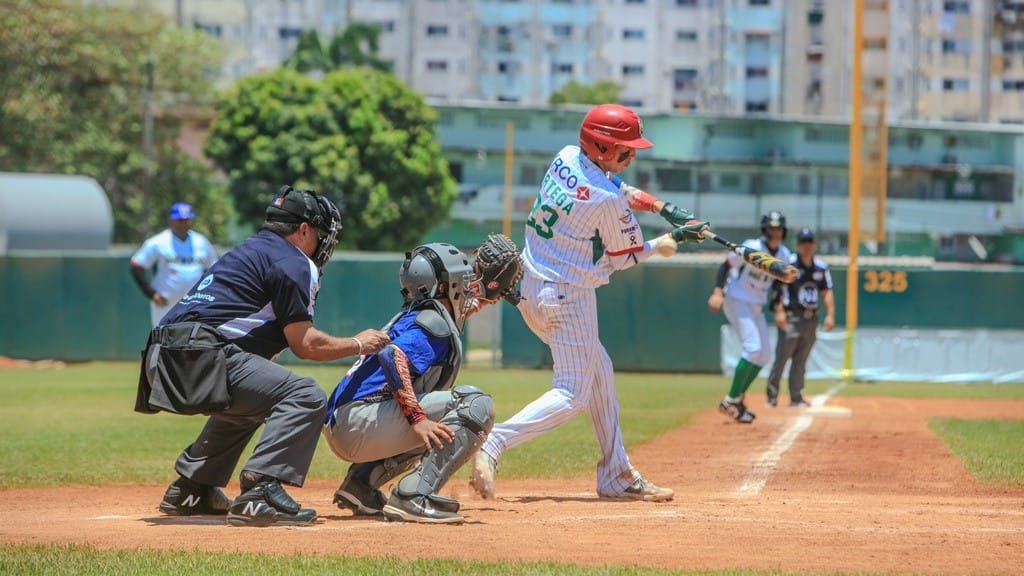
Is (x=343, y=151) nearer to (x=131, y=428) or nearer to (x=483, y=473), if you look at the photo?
(x=131, y=428)

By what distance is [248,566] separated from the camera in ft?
19.7

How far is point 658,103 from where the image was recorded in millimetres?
82750

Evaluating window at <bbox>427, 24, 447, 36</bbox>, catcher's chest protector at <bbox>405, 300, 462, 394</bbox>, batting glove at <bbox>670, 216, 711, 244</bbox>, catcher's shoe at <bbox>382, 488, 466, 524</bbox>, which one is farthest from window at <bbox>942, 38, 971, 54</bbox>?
catcher's shoe at <bbox>382, 488, 466, 524</bbox>

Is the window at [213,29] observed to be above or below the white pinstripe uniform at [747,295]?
above

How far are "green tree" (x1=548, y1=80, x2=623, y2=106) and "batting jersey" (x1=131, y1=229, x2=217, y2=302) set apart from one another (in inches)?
2355

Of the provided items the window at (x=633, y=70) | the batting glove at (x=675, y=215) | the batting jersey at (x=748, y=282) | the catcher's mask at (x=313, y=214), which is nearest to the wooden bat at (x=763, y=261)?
the batting glove at (x=675, y=215)

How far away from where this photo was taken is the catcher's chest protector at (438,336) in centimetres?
729

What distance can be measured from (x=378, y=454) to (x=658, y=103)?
76790 millimetres

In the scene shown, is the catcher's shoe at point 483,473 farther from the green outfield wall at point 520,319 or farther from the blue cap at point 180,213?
the green outfield wall at point 520,319

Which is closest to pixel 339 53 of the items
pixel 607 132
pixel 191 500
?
pixel 607 132

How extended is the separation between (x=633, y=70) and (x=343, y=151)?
30352 millimetres

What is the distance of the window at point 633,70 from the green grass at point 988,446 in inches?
2685

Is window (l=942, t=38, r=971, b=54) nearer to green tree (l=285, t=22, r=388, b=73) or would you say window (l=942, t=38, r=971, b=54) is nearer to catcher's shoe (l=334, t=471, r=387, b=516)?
green tree (l=285, t=22, r=388, b=73)

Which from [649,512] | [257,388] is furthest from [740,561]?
[257,388]
